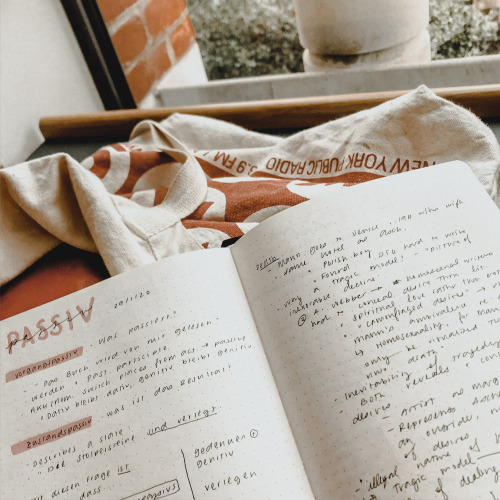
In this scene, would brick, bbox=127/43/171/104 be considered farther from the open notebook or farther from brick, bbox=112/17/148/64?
the open notebook

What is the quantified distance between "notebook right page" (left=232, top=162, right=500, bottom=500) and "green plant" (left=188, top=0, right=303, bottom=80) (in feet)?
3.15

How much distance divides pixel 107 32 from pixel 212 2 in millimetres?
443

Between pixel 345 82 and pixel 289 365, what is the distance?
0.83 meters

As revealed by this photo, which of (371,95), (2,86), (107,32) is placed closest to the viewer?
(371,95)

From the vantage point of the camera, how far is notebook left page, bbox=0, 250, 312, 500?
1.13 feet

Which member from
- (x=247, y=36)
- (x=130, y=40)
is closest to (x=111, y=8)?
(x=130, y=40)

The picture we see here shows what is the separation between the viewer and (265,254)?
0.43 metres

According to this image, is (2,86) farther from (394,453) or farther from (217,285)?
(394,453)

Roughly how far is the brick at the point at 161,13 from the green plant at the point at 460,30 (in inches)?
22.8

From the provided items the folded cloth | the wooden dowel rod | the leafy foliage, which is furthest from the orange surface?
the leafy foliage

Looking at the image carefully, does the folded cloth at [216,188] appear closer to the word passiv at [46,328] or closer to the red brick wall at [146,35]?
the word passiv at [46,328]

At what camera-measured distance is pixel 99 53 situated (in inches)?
38.4

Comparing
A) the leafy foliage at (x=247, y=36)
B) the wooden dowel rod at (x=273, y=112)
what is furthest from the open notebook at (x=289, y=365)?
the leafy foliage at (x=247, y=36)

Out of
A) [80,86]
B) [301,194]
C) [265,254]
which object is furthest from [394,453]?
[80,86]
